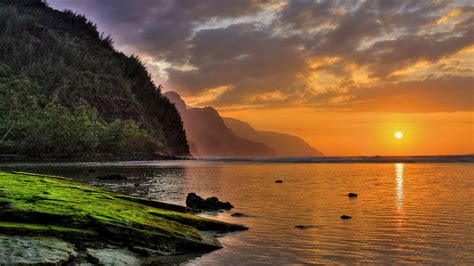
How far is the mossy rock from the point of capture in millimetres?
17047

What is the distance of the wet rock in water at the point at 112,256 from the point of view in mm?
15406

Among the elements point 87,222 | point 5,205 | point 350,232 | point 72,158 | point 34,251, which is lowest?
point 350,232

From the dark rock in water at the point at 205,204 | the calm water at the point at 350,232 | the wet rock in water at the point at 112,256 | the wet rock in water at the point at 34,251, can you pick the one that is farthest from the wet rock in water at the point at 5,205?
the dark rock in water at the point at 205,204

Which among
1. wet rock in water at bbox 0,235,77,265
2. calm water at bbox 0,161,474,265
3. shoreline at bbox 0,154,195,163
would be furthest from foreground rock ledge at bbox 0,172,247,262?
shoreline at bbox 0,154,195,163

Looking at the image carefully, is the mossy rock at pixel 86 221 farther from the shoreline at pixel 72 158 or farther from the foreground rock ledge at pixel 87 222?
the shoreline at pixel 72 158

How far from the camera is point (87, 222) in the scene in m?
18.0

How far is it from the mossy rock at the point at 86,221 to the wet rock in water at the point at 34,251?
2.95ft

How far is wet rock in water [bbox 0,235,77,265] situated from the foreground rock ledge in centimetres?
78

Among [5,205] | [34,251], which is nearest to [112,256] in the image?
[34,251]

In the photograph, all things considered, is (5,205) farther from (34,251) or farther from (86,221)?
(34,251)

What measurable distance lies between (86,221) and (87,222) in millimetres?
63

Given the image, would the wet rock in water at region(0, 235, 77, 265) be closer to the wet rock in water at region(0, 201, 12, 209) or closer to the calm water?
the wet rock in water at region(0, 201, 12, 209)

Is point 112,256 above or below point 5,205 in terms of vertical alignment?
below

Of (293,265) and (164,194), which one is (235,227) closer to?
(293,265)
